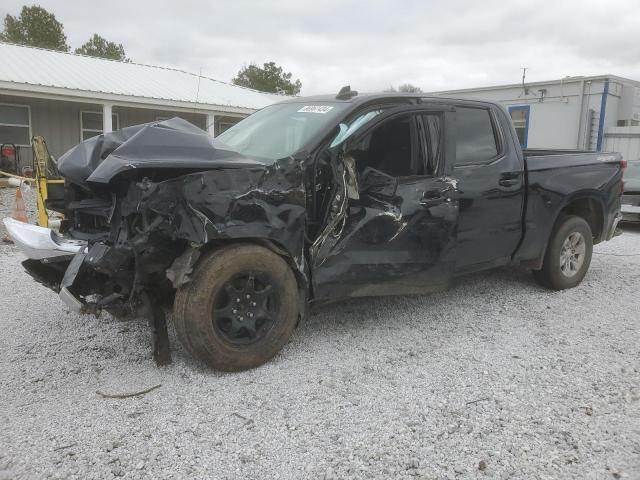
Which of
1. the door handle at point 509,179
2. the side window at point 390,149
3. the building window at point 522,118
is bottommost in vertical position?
the door handle at point 509,179

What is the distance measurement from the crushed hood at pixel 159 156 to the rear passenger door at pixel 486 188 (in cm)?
181

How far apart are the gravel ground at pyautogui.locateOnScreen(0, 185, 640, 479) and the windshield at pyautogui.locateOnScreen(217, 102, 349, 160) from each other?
1.51 metres

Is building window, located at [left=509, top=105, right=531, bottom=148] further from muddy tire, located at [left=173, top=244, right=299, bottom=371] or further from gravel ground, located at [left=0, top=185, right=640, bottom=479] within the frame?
muddy tire, located at [left=173, top=244, right=299, bottom=371]

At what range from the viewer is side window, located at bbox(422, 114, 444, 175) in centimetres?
418

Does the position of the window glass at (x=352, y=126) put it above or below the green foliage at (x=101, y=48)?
below

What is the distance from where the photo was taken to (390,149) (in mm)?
4039

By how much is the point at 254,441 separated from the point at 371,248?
5.45 feet

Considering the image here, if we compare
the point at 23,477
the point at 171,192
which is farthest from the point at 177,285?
the point at 23,477

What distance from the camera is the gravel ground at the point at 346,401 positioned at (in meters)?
2.60

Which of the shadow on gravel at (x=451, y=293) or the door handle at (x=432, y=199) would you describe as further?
the shadow on gravel at (x=451, y=293)

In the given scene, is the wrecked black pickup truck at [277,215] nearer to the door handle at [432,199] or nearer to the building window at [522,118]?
the door handle at [432,199]

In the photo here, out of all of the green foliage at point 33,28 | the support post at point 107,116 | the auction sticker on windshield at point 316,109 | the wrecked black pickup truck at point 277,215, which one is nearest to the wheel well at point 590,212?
the wrecked black pickup truck at point 277,215

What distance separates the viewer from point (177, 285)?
10.7ft

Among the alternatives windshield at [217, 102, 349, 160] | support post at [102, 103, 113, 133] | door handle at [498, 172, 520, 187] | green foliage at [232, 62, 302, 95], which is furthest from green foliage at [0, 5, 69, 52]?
door handle at [498, 172, 520, 187]
